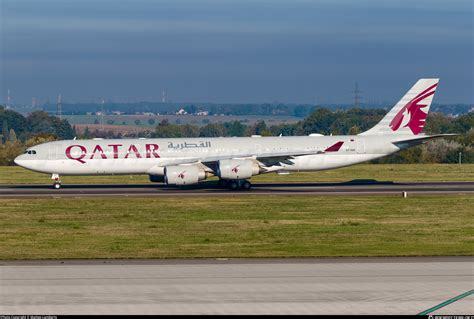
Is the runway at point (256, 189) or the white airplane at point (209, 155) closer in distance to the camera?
the runway at point (256, 189)

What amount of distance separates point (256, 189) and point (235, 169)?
9.37ft

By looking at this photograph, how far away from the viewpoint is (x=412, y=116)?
63.3 meters

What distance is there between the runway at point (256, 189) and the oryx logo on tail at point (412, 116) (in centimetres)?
405

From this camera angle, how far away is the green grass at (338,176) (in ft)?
220

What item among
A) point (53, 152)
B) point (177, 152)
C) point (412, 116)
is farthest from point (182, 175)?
point (412, 116)

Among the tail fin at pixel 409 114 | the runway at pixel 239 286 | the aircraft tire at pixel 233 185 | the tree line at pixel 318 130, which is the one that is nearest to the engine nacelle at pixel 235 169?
the aircraft tire at pixel 233 185

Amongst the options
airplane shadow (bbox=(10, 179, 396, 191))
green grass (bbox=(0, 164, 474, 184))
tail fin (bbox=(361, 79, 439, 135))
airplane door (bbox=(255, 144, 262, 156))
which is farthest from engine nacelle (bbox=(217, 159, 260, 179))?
tail fin (bbox=(361, 79, 439, 135))

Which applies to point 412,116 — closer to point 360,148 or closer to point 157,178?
point 360,148

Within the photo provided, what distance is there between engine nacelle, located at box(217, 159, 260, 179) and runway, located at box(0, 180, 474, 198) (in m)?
1.10

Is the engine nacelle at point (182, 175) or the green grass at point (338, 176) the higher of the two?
the engine nacelle at point (182, 175)

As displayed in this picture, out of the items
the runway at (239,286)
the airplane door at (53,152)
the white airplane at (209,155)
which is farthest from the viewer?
the airplane door at (53,152)

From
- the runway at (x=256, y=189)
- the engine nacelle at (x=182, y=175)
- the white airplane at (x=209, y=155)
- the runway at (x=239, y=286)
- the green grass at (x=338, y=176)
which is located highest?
the white airplane at (x=209, y=155)

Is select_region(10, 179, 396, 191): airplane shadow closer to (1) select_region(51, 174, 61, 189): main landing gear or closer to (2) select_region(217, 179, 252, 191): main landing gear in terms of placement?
(1) select_region(51, 174, 61, 189): main landing gear

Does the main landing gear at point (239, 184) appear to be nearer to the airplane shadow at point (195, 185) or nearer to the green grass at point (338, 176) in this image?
the airplane shadow at point (195, 185)
